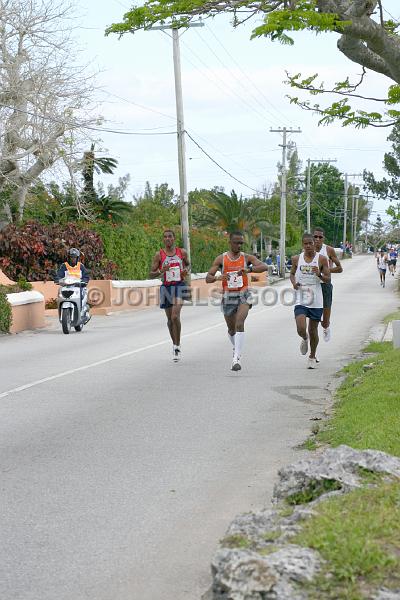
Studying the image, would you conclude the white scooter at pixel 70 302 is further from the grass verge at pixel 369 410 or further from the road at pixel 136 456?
the grass verge at pixel 369 410

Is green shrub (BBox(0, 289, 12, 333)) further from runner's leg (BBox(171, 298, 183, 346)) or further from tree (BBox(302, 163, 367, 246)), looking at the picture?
tree (BBox(302, 163, 367, 246))

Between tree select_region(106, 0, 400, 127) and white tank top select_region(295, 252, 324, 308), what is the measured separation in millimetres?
2736

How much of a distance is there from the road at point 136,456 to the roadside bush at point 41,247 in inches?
441

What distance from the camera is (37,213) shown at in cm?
3400

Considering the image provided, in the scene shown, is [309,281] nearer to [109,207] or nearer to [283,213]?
[109,207]

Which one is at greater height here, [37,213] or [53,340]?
[37,213]

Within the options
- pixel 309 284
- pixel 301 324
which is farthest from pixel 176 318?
pixel 309 284

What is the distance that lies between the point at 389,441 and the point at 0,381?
719 centimetres

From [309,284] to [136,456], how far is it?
650cm

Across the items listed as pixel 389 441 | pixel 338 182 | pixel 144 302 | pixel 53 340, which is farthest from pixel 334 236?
pixel 389 441

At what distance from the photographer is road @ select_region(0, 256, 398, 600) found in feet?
17.4

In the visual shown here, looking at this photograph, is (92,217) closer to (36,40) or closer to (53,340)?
(36,40)

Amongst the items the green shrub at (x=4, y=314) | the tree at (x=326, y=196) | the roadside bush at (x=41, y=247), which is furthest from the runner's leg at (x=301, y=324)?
the tree at (x=326, y=196)

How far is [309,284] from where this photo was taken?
559 inches
